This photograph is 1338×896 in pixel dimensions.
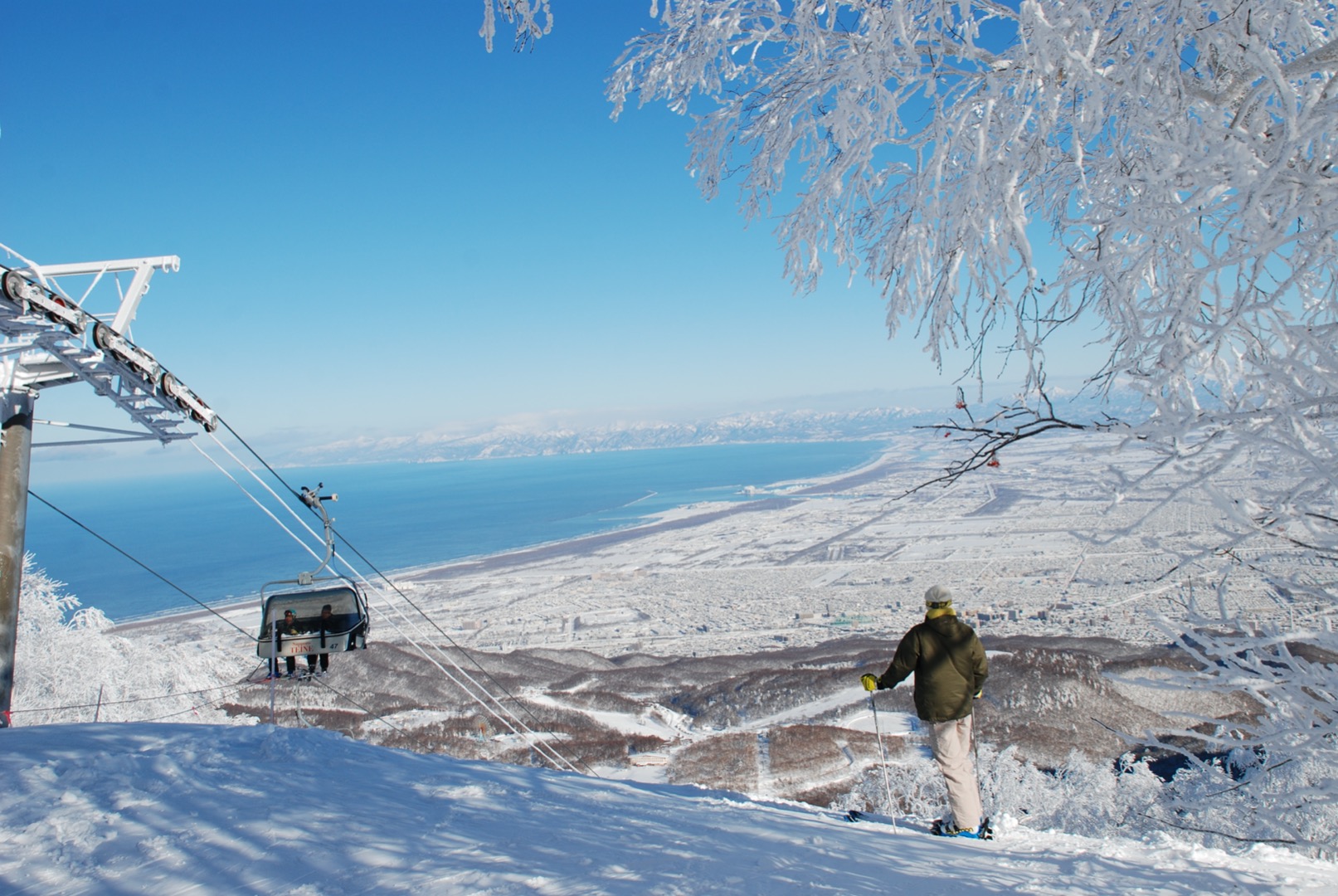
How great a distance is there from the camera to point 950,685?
3812 mm

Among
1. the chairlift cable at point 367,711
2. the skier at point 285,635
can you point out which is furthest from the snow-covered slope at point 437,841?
the chairlift cable at point 367,711

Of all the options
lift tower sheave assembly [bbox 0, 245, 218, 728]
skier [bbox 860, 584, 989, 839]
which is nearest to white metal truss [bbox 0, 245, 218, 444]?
lift tower sheave assembly [bbox 0, 245, 218, 728]

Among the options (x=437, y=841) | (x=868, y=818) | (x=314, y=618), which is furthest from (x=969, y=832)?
(x=314, y=618)

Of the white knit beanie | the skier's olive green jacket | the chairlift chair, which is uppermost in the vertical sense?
the white knit beanie

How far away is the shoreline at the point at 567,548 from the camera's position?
4419 cm

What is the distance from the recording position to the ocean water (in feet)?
197

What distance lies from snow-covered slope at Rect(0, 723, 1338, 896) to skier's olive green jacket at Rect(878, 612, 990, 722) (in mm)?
693

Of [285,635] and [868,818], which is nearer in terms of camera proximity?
[868,818]

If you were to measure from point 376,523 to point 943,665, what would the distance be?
3933 inches

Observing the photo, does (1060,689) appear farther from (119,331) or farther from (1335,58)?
(119,331)

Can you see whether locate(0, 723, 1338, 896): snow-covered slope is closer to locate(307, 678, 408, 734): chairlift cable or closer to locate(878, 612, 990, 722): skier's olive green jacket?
locate(878, 612, 990, 722): skier's olive green jacket

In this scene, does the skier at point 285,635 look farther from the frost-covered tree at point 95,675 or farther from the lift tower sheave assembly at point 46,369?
the frost-covered tree at point 95,675

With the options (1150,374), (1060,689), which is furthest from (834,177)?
(1060,689)

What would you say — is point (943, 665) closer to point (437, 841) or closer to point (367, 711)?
point (437, 841)
